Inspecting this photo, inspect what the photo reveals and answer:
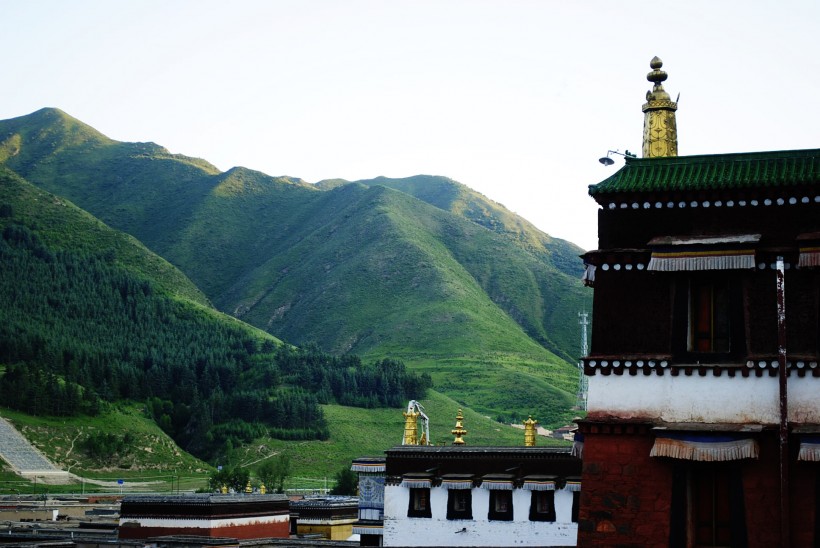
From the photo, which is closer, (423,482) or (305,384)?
(423,482)

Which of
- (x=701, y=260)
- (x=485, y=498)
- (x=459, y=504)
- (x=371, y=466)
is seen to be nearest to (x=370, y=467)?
(x=371, y=466)

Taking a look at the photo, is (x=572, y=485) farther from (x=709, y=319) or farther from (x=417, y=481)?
(x=709, y=319)

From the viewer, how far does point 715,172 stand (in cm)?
2486

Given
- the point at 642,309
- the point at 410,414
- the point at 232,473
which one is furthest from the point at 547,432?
the point at 642,309

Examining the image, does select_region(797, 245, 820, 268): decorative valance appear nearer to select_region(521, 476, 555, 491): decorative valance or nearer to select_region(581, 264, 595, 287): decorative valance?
select_region(581, 264, 595, 287): decorative valance

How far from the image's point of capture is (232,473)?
11450 centimetres

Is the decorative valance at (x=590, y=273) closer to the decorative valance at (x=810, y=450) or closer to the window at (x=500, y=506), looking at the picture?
the decorative valance at (x=810, y=450)

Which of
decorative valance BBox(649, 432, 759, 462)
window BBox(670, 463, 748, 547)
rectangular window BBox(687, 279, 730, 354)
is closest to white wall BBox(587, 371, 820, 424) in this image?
decorative valance BBox(649, 432, 759, 462)

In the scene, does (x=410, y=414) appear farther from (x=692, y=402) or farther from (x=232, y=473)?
(x=232, y=473)

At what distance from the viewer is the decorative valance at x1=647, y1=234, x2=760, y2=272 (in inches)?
934

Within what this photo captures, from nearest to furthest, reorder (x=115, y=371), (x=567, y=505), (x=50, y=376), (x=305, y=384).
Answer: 1. (x=567, y=505)
2. (x=50, y=376)
3. (x=115, y=371)
4. (x=305, y=384)

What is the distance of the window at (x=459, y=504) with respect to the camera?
3744 centimetres

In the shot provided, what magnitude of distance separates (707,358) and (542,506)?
14.6m

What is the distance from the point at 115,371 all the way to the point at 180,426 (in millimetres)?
15156
